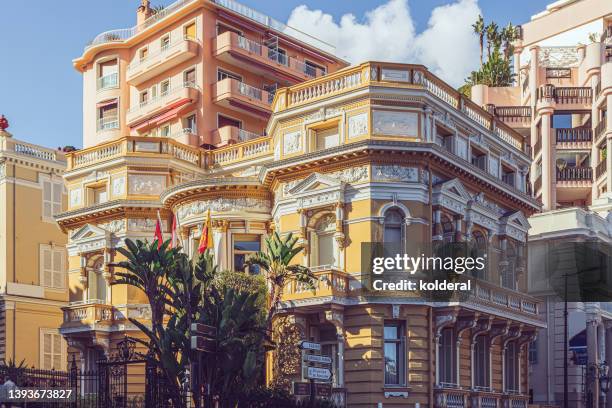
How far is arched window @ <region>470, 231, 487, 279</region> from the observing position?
4491 centimetres

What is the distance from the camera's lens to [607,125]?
7188cm

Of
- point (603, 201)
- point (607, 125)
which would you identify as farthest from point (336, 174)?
point (607, 125)

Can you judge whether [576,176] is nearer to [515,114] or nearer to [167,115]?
[515,114]

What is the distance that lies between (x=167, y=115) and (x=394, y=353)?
2402 centimetres

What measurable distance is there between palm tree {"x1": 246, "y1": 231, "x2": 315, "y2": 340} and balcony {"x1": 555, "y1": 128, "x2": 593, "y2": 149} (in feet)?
131

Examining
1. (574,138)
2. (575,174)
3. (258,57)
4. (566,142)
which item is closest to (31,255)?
(258,57)

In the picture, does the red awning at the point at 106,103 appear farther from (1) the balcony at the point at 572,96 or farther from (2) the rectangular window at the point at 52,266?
(1) the balcony at the point at 572,96

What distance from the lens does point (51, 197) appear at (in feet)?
197

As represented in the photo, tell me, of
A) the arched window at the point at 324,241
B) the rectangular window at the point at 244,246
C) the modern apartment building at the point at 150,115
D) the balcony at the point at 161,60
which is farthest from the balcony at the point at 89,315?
the balcony at the point at 161,60

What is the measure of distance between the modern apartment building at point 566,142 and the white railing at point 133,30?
905 inches

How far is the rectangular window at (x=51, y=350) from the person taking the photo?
58.8 m

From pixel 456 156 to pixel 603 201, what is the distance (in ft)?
78.3

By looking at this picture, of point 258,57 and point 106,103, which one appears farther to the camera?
point 106,103

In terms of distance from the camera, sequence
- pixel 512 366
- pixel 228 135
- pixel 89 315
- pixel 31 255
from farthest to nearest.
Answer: pixel 31 255, pixel 228 135, pixel 512 366, pixel 89 315
